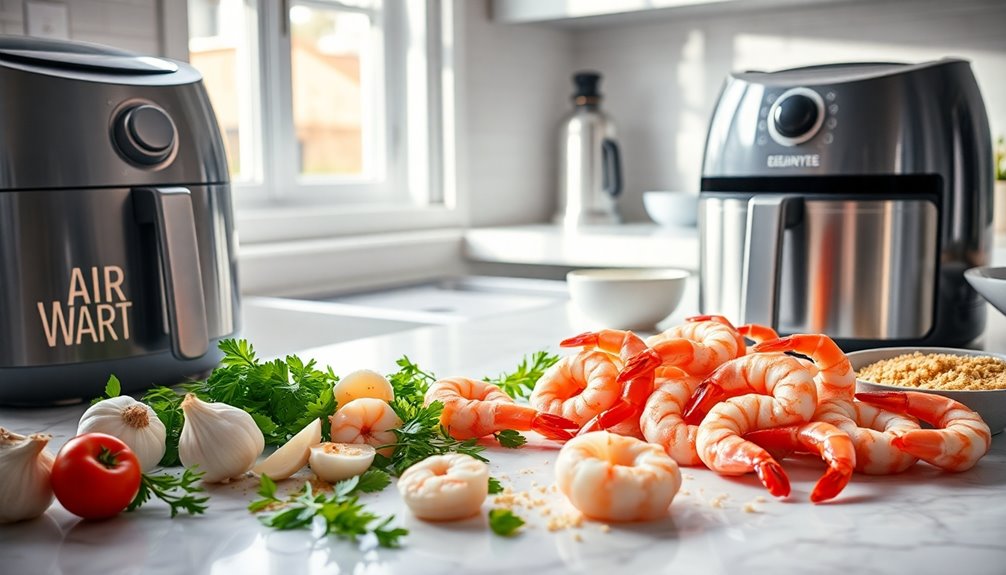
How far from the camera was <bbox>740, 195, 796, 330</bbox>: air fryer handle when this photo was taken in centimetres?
114

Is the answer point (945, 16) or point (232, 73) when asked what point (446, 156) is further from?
point (945, 16)

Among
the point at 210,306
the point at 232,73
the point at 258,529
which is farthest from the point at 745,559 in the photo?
the point at 232,73

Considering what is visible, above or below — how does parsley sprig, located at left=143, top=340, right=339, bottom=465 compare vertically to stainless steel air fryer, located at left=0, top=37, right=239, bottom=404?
below

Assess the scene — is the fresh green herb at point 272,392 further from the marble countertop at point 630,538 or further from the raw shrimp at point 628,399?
the raw shrimp at point 628,399

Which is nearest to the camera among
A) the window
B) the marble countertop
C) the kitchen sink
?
the marble countertop

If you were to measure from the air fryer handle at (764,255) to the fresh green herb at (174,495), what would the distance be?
71 cm

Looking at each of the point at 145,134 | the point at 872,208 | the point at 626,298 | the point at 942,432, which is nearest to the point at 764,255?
the point at 872,208

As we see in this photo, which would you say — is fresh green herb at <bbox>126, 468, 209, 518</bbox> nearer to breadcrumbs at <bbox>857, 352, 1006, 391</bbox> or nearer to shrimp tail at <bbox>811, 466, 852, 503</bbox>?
shrimp tail at <bbox>811, 466, 852, 503</bbox>

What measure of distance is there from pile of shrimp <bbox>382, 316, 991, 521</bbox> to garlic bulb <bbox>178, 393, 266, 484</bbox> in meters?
0.16

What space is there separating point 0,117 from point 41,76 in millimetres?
52

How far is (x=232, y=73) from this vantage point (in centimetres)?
233

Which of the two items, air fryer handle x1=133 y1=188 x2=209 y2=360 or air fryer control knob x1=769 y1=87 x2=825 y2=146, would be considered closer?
air fryer handle x1=133 y1=188 x2=209 y2=360

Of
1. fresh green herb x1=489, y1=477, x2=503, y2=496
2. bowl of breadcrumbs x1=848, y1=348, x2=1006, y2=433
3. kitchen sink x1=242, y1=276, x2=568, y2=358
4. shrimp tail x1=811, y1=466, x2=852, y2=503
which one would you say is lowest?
kitchen sink x1=242, y1=276, x2=568, y2=358

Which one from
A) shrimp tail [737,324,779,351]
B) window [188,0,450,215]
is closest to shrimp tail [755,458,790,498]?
shrimp tail [737,324,779,351]
